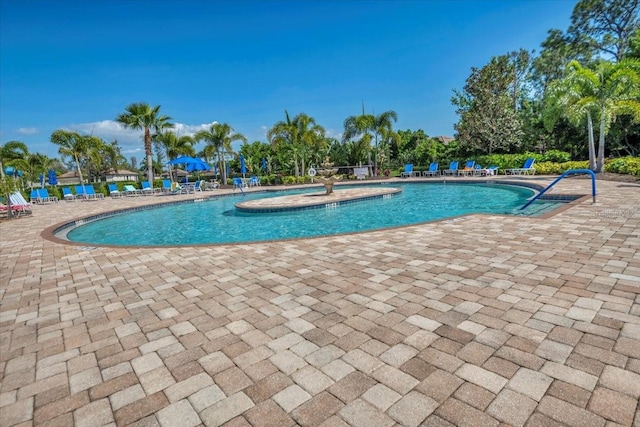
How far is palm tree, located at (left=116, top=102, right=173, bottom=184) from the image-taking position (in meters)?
24.4

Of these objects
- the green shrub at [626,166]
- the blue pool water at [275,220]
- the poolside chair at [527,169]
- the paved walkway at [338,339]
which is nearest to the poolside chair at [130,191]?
the blue pool water at [275,220]

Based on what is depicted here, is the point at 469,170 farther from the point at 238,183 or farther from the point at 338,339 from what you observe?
the point at 338,339

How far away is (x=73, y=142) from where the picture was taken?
27594 millimetres

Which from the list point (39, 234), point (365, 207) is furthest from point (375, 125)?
point (39, 234)

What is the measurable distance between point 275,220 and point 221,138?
2060 cm

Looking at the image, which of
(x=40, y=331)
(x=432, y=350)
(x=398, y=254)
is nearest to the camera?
(x=432, y=350)

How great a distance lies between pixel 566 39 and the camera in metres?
30.3

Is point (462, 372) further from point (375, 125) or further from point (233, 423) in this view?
point (375, 125)

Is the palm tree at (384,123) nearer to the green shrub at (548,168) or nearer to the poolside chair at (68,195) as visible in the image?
the green shrub at (548,168)

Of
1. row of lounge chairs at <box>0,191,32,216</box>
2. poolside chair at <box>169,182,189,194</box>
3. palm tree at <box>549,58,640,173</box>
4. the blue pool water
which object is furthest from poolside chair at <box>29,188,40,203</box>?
palm tree at <box>549,58,640,173</box>

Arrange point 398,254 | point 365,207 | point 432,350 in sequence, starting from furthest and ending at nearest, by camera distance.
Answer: point 365,207 → point 398,254 → point 432,350

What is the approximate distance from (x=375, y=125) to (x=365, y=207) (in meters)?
17.0

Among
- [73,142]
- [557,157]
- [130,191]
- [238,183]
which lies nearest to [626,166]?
[557,157]

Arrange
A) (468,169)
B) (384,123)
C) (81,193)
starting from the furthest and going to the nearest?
(384,123) < (468,169) < (81,193)
